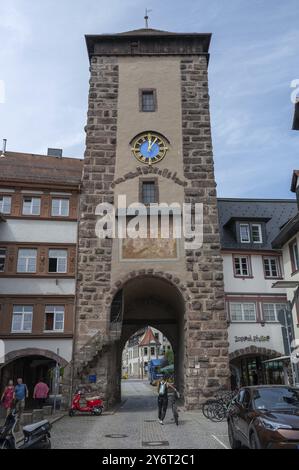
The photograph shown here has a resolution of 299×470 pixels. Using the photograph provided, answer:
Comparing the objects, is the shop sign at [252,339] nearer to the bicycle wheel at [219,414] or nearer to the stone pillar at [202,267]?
the stone pillar at [202,267]

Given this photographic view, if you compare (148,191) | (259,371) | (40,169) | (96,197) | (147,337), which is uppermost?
(40,169)

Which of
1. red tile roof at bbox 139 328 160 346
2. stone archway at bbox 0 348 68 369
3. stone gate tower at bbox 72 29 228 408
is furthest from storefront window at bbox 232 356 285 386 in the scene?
red tile roof at bbox 139 328 160 346

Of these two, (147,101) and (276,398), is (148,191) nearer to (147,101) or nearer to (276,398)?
(147,101)

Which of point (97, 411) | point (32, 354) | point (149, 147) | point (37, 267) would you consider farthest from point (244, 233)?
point (32, 354)

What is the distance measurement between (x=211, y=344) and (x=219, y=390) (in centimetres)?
203

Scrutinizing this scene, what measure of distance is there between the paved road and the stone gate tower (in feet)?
11.8

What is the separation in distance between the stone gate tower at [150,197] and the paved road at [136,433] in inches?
142

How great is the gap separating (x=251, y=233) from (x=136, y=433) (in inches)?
637

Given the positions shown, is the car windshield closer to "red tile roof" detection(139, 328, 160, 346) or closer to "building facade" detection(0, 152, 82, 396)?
"building facade" detection(0, 152, 82, 396)

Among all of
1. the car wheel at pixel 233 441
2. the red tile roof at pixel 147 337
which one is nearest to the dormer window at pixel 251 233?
the car wheel at pixel 233 441

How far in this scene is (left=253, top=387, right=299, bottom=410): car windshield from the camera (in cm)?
872

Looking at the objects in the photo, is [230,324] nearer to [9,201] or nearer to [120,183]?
[120,183]

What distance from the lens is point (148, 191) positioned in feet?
76.4

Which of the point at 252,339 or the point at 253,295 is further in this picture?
the point at 253,295
